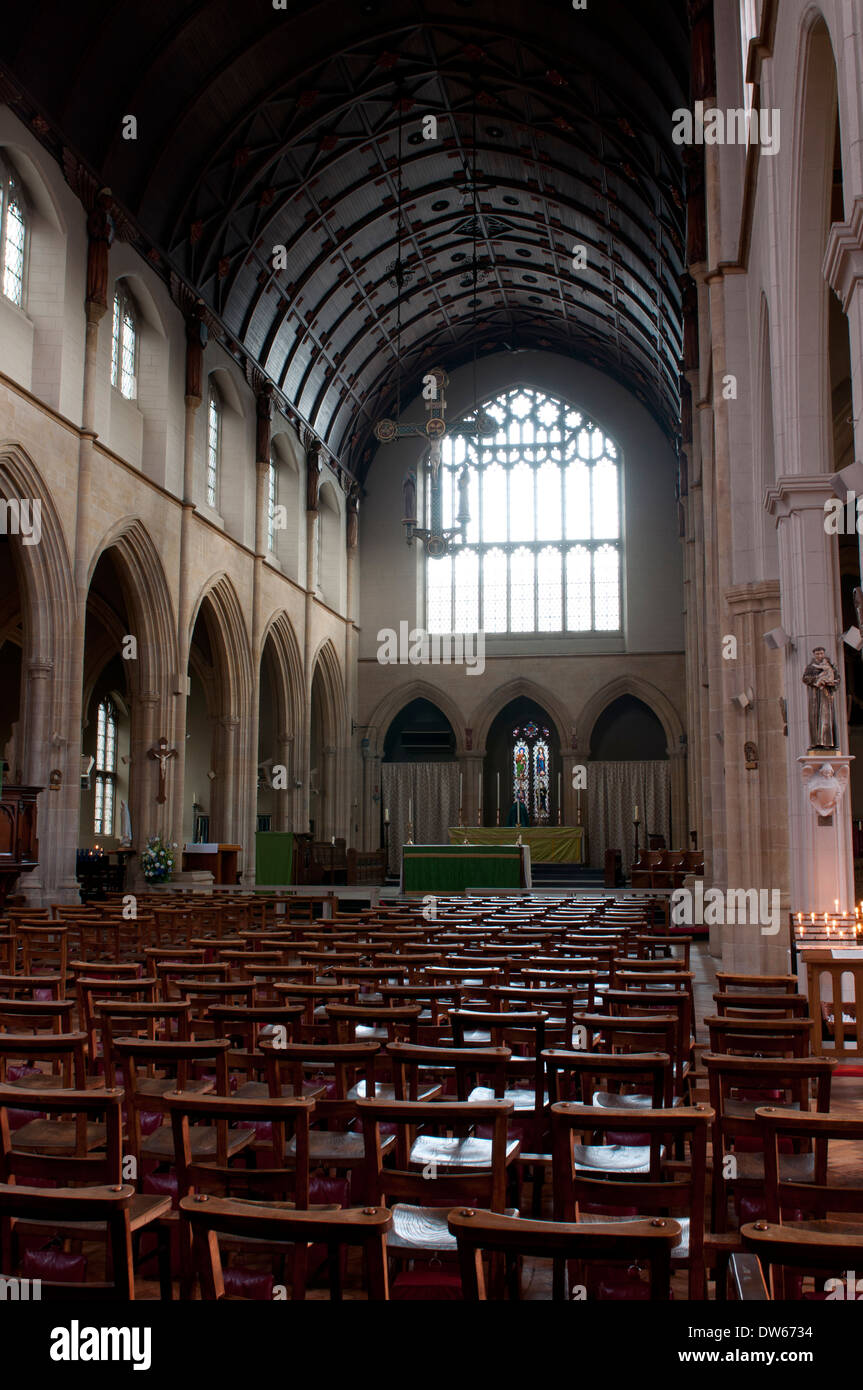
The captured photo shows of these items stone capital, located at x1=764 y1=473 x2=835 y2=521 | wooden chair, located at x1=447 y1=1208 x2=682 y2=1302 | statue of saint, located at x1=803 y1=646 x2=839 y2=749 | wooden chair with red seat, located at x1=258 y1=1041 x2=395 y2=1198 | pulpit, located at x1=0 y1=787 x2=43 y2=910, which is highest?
stone capital, located at x1=764 y1=473 x2=835 y2=521

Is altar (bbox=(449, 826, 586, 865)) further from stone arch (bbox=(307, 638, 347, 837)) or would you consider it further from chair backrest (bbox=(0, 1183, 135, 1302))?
chair backrest (bbox=(0, 1183, 135, 1302))

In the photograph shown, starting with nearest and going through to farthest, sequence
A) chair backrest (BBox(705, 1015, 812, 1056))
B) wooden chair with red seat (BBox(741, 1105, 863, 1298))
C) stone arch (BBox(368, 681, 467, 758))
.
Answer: wooden chair with red seat (BBox(741, 1105, 863, 1298))
chair backrest (BBox(705, 1015, 812, 1056))
stone arch (BBox(368, 681, 467, 758))

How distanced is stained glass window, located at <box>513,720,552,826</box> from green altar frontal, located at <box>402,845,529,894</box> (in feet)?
43.3

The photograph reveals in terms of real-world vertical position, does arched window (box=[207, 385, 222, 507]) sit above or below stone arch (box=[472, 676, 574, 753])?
above

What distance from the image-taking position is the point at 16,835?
45.9ft

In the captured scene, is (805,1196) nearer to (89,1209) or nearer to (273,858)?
(89,1209)

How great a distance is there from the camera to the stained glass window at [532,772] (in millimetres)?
33438

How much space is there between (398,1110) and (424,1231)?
53cm

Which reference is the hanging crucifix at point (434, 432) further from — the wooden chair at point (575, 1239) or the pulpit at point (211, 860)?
the wooden chair at point (575, 1239)

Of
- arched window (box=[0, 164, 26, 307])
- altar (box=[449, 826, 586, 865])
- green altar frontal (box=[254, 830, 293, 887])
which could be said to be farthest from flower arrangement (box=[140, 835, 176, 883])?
altar (box=[449, 826, 586, 865])

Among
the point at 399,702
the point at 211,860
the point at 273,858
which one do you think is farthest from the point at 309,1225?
the point at 399,702

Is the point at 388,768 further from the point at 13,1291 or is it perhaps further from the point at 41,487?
the point at 13,1291

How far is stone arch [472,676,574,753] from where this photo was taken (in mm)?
32656

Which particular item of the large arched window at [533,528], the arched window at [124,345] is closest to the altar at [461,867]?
the arched window at [124,345]
